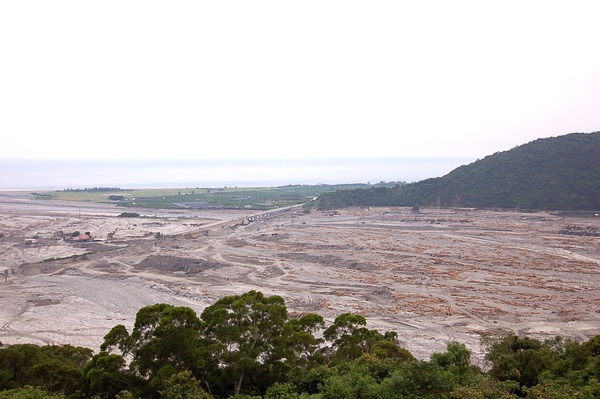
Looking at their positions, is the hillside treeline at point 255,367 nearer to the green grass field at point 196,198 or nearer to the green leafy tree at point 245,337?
the green leafy tree at point 245,337

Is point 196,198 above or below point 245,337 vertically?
above

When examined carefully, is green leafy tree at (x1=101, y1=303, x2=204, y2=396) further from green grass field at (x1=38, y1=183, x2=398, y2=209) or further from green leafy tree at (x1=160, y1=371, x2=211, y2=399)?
green grass field at (x1=38, y1=183, x2=398, y2=209)

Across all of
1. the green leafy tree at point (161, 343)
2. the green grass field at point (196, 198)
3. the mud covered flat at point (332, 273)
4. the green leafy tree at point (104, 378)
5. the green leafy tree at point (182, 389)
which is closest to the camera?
the green leafy tree at point (182, 389)

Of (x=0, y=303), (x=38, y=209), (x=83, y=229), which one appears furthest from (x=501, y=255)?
(x=38, y=209)

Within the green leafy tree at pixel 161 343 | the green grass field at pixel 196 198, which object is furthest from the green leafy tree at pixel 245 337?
the green grass field at pixel 196 198

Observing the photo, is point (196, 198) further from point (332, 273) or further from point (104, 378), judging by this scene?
point (104, 378)

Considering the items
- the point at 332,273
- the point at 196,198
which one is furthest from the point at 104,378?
the point at 196,198

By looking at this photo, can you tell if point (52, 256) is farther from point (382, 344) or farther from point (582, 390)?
point (582, 390)

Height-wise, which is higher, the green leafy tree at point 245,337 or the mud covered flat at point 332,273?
the green leafy tree at point 245,337
